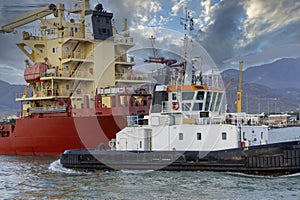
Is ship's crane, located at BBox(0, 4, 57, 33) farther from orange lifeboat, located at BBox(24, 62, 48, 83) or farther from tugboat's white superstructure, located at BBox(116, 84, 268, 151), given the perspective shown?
tugboat's white superstructure, located at BBox(116, 84, 268, 151)

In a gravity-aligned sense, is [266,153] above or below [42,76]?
below

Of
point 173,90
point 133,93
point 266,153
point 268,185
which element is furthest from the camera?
point 133,93

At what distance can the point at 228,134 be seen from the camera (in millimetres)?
22609

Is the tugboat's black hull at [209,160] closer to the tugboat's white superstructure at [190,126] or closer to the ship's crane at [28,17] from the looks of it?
the tugboat's white superstructure at [190,126]

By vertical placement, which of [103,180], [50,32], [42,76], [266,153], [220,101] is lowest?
[103,180]

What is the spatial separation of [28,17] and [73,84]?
8.26 meters

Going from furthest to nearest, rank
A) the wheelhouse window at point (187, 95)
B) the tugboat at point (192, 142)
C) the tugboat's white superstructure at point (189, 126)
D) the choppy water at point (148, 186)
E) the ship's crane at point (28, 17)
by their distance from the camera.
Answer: the ship's crane at point (28, 17) < the wheelhouse window at point (187, 95) < the tugboat's white superstructure at point (189, 126) < the tugboat at point (192, 142) < the choppy water at point (148, 186)

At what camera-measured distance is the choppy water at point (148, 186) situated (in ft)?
60.5

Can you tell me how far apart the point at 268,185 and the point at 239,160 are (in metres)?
2.35

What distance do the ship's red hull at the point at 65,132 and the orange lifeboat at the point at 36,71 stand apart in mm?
4146

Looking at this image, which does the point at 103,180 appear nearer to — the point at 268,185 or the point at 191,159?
the point at 191,159

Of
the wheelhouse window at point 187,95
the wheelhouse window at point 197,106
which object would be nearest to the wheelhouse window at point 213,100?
the wheelhouse window at point 197,106

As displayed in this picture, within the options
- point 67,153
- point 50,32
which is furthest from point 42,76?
point 67,153

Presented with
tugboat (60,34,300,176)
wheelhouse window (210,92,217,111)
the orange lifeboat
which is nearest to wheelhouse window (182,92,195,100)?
tugboat (60,34,300,176)
